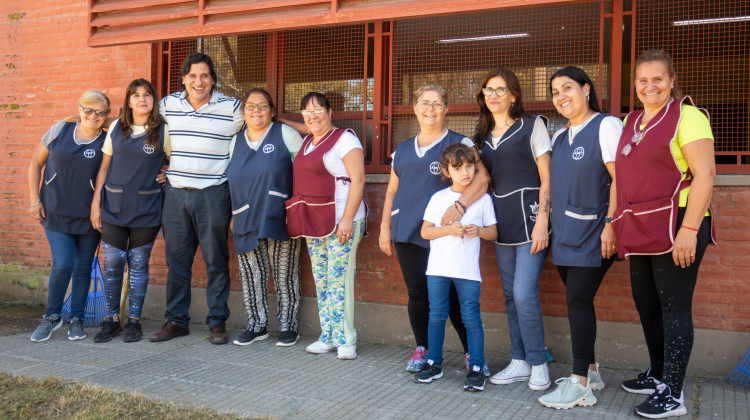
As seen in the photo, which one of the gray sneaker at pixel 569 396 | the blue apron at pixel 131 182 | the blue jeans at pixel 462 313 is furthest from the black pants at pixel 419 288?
the blue apron at pixel 131 182

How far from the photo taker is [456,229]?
3.79 metres

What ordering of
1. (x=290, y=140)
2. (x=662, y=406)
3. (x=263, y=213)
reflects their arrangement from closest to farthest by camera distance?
(x=662, y=406) < (x=263, y=213) < (x=290, y=140)

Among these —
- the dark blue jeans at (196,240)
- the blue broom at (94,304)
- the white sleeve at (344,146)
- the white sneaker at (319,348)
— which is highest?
the white sleeve at (344,146)

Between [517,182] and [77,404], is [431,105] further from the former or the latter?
[77,404]

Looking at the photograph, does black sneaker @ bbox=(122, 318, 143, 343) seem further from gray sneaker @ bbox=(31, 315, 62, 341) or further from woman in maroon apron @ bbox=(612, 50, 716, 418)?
woman in maroon apron @ bbox=(612, 50, 716, 418)

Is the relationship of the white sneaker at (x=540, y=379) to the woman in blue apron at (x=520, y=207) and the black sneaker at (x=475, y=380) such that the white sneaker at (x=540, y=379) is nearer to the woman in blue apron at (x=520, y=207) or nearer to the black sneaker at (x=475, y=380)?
the woman in blue apron at (x=520, y=207)

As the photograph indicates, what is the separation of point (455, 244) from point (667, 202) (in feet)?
4.09

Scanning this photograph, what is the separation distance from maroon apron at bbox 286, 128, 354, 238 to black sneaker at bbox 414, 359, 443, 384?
120 cm

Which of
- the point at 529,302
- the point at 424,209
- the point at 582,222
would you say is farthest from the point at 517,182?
the point at 529,302

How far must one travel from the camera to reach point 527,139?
3838 mm

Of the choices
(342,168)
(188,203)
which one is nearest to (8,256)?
(188,203)

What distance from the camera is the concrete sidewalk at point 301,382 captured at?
135 inches

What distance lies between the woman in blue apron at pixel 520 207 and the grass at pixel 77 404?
71.9 inches

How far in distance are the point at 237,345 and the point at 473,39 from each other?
328cm
